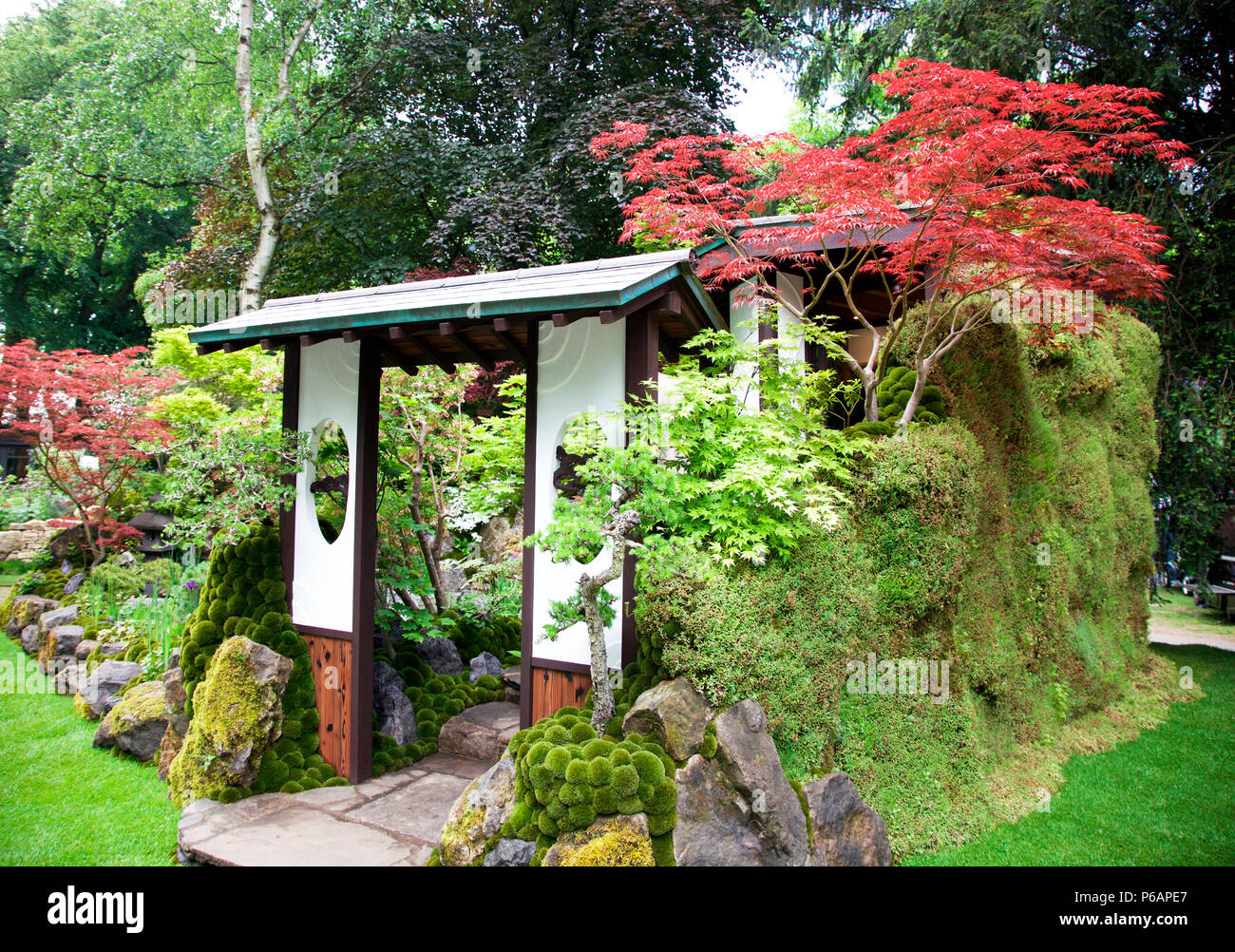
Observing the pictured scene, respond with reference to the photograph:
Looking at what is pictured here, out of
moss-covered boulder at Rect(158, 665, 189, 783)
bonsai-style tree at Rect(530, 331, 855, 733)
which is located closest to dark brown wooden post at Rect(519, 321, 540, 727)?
bonsai-style tree at Rect(530, 331, 855, 733)

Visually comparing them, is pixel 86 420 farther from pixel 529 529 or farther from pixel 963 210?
pixel 963 210

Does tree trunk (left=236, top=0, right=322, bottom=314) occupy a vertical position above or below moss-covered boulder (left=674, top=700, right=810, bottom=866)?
above

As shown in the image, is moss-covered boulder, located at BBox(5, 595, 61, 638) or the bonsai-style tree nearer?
the bonsai-style tree

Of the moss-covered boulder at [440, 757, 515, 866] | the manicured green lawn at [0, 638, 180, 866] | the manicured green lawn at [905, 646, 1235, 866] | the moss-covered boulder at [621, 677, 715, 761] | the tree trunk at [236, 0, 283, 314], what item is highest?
the tree trunk at [236, 0, 283, 314]

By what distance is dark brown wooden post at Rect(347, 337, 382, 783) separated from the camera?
5840 mm

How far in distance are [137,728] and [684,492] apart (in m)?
5.67

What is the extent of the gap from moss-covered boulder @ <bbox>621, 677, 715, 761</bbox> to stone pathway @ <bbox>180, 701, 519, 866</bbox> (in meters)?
1.68

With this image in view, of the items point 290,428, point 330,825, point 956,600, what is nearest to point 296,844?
point 330,825

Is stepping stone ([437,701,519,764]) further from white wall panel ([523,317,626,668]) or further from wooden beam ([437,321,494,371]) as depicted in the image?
wooden beam ([437,321,494,371])

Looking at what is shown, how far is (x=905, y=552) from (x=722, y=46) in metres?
15.0

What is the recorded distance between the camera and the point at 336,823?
5098 millimetres

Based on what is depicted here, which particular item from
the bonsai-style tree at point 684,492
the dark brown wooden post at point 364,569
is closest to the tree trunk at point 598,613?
the bonsai-style tree at point 684,492

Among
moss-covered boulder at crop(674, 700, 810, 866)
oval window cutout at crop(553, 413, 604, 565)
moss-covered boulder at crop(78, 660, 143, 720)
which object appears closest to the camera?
moss-covered boulder at crop(674, 700, 810, 866)
